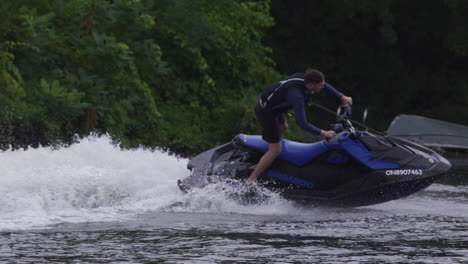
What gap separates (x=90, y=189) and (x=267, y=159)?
182cm

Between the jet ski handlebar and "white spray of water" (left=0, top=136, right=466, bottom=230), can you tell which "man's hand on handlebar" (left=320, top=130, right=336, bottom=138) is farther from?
"white spray of water" (left=0, top=136, right=466, bottom=230)

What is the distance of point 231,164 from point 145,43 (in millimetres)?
9134

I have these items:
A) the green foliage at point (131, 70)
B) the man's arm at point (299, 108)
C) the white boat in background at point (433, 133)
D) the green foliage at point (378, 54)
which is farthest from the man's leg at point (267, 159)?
the green foliage at point (378, 54)

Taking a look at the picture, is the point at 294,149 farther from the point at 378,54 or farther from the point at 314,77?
the point at 378,54

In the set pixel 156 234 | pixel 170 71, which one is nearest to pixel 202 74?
pixel 170 71

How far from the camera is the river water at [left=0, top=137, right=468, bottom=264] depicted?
24.4ft

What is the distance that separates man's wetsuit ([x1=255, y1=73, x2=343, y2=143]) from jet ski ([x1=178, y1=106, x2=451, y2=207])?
248 millimetres

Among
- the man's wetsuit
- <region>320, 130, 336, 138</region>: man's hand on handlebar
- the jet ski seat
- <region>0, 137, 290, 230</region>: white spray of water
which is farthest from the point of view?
the jet ski seat

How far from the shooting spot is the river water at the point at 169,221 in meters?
7.43

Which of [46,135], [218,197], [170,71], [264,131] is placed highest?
[170,71]

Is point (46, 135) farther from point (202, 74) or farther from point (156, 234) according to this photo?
point (156, 234)

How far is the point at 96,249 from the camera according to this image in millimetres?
7500

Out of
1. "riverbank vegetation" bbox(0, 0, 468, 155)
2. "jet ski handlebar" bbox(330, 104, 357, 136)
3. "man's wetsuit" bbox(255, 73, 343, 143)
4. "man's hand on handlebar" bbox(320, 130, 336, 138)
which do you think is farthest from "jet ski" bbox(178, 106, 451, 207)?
"riverbank vegetation" bbox(0, 0, 468, 155)

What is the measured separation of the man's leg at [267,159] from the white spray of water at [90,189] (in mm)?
282
